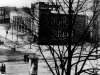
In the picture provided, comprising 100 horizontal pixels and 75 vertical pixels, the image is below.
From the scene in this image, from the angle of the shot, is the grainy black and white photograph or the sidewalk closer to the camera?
the grainy black and white photograph

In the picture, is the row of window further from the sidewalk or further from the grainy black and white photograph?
the sidewalk

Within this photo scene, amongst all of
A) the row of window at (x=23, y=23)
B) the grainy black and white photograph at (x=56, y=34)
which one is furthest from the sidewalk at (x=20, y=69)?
the row of window at (x=23, y=23)

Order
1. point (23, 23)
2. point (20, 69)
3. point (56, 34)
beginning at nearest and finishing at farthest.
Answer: point (23, 23), point (56, 34), point (20, 69)

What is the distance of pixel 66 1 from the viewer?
10.2 meters

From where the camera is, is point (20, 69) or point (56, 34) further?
point (20, 69)

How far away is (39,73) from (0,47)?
18.3m

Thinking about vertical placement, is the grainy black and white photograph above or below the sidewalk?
above

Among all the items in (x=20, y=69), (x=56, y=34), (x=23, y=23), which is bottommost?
(x=20, y=69)

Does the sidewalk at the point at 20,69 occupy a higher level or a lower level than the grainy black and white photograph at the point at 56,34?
lower

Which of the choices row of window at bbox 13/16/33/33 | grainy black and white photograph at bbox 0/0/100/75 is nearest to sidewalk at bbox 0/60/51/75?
grainy black and white photograph at bbox 0/0/100/75

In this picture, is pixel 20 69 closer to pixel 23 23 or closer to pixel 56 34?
pixel 56 34

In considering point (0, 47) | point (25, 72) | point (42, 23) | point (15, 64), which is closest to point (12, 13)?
→ point (0, 47)

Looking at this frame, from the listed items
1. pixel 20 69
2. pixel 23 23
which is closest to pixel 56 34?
pixel 23 23

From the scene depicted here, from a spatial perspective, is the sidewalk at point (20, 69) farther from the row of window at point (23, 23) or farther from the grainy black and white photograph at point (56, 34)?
the row of window at point (23, 23)
